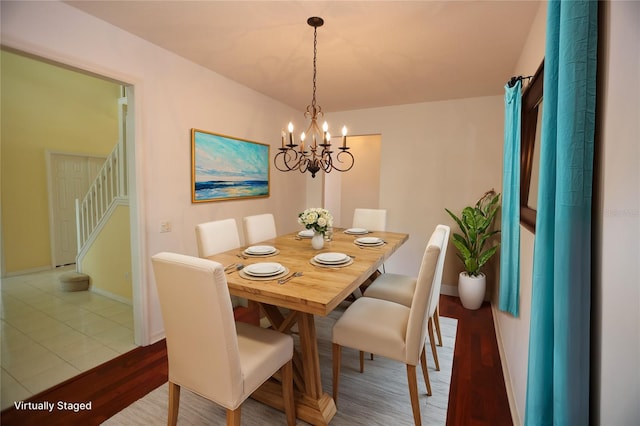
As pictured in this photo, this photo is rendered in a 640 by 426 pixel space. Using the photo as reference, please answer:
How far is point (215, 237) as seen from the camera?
8.09 ft

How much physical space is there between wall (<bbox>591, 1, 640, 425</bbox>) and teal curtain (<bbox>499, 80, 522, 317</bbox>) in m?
1.17

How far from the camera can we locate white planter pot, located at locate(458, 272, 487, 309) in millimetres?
3385

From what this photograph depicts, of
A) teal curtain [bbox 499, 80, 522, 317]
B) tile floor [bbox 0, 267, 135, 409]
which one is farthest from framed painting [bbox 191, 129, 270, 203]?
teal curtain [bbox 499, 80, 522, 317]

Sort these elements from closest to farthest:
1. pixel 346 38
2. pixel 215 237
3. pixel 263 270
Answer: pixel 263 270, pixel 346 38, pixel 215 237

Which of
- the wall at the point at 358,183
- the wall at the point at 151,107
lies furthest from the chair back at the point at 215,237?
the wall at the point at 358,183

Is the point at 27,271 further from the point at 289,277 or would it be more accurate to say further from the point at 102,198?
the point at 289,277

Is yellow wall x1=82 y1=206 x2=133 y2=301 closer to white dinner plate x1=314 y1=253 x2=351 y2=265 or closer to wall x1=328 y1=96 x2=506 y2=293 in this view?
white dinner plate x1=314 y1=253 x2=351 y2=265

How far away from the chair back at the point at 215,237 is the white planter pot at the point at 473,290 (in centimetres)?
258

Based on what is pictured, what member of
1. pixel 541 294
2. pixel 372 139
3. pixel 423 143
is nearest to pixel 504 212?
pixel 541 294

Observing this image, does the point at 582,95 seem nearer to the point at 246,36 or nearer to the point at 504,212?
the point at 504,212

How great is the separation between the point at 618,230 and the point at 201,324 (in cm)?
149

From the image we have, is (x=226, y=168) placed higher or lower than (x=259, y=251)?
higher

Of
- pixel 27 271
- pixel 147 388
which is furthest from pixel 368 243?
pixel 27 271

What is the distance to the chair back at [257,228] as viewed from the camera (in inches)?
112
